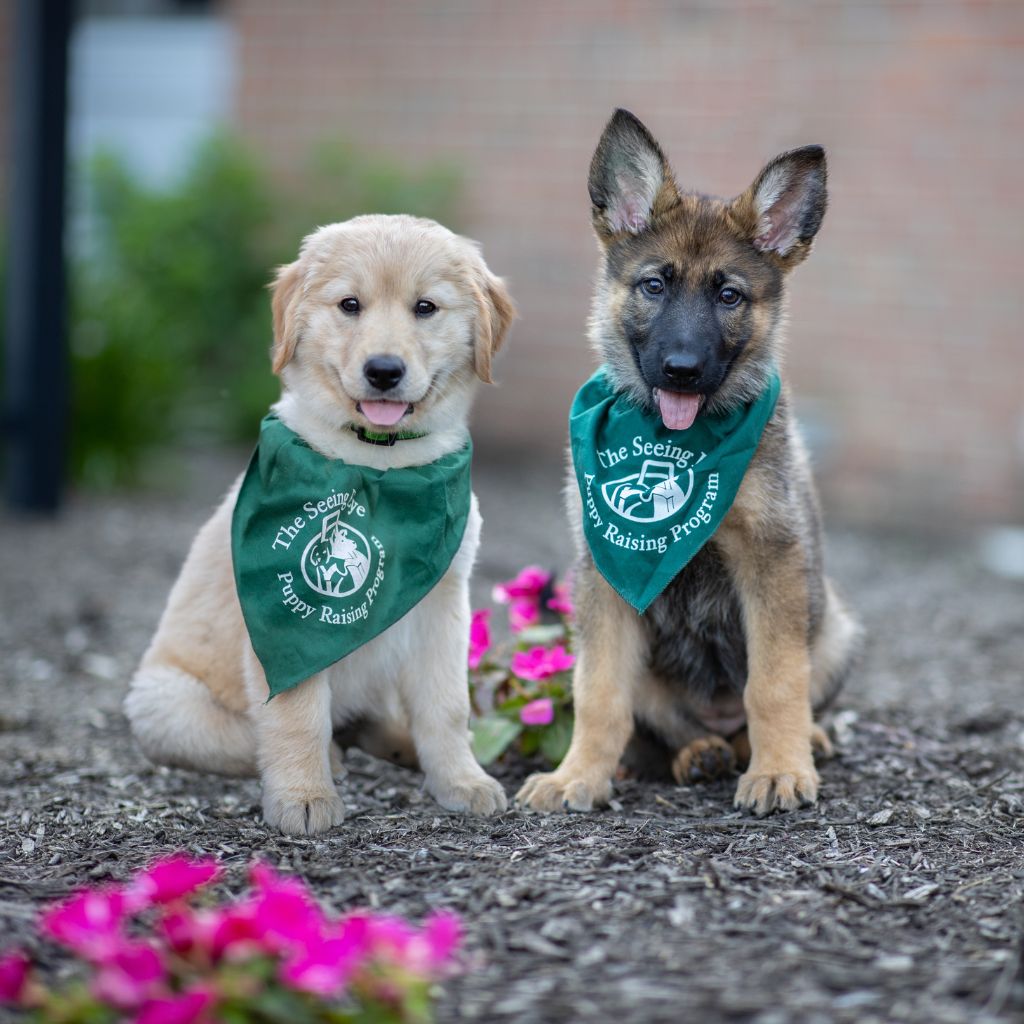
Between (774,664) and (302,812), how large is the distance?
1.43 meters

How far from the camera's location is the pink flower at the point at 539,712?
4383 mm

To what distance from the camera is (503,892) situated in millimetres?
3178

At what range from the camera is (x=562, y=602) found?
4789mm

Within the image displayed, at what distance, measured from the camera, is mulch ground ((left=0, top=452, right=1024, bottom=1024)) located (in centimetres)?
267

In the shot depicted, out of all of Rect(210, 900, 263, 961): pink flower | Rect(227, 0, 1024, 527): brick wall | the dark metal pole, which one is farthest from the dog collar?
Rect(227, 0, 1024, 527): brick wall

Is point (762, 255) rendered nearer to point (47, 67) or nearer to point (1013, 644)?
point (1013, 644)

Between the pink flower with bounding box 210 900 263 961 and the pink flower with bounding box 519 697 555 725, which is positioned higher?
the pink flower with bounding box 210 900 263 961

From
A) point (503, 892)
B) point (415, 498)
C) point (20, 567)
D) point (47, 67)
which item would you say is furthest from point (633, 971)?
point (47, 67)

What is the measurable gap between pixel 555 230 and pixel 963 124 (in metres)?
3.11

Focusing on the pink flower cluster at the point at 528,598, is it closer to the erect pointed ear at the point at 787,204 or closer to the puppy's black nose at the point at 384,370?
the puppy's black nose at the point at 384,370

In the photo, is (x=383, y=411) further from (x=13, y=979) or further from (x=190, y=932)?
(x=13, y=979)

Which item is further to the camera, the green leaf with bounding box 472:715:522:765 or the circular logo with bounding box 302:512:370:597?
the green leaf with bounding box 472:715:522:765

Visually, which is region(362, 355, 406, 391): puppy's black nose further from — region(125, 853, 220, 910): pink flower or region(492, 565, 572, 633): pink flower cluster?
region(125, 853, 220, 910): pink flower

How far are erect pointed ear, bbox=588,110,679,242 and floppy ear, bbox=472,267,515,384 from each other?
1.33ft
